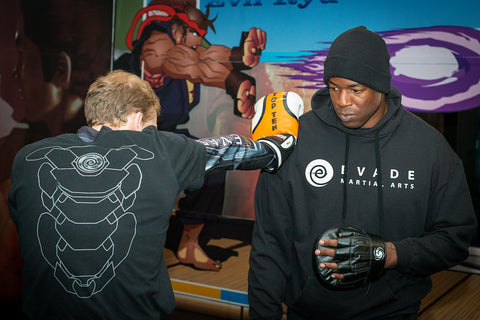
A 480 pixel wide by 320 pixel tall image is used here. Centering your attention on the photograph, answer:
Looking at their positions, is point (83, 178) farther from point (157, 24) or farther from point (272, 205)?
point (157, 24)

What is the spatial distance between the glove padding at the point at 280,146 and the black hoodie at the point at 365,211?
5 centimetres

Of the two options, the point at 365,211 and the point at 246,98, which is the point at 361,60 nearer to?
the point at 365,211

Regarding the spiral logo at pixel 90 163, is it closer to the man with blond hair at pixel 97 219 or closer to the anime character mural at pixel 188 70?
the man with blond hair at pixel 97 219

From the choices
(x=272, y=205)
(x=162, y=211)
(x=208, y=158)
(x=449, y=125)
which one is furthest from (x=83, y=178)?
(x=449, y=125)

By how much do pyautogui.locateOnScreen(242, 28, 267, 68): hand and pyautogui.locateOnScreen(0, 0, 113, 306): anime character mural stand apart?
145 centimetres

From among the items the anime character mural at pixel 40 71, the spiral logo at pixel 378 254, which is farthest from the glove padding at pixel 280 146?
the anime character mural at pixel 40 71

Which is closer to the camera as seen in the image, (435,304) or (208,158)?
(208,158)

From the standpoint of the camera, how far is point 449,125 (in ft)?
11.7

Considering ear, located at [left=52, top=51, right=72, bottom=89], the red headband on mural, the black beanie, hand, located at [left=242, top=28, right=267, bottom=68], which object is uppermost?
the red headband on mural

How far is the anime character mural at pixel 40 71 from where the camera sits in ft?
12.2

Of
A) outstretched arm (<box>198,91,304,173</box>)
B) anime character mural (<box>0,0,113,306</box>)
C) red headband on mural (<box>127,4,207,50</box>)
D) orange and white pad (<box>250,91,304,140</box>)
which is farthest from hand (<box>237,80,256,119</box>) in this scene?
outstretched arm (<box>198,91,304,173</box>)

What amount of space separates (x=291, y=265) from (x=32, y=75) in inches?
137

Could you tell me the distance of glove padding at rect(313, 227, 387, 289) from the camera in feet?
4.67

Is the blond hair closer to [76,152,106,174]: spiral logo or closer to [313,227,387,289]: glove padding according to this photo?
[76,152,106,174]: spiral logo
